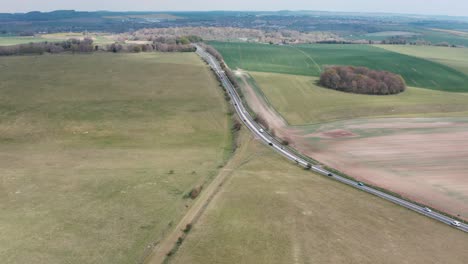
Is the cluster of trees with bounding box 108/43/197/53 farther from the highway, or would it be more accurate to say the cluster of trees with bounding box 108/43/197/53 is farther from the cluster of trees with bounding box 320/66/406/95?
the cluster of trees with bounding box 320/66/406/95

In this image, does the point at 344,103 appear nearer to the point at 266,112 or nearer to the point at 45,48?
the point at 266,112

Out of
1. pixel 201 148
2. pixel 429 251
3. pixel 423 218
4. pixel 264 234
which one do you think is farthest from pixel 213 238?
pixel 201 148

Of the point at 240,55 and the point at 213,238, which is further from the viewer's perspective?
the point at 240,55

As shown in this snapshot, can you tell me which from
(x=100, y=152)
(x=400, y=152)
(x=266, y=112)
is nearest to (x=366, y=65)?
(x=266, y=112)

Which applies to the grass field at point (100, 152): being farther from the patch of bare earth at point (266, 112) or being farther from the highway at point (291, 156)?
the patch of bare earth at point (266, 112)

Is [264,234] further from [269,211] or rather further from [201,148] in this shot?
[201,148]

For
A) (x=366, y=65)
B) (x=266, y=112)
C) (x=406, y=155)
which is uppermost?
(x=366, y=65)
